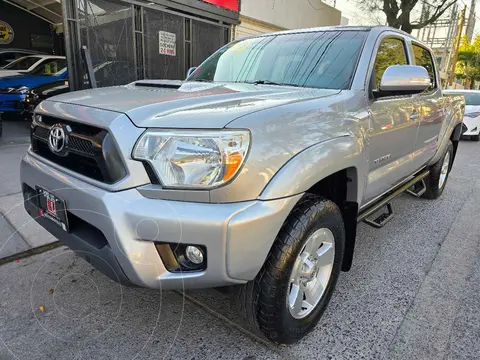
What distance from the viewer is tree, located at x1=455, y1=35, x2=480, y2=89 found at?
118 ft

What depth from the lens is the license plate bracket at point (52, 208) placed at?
1.87 meters

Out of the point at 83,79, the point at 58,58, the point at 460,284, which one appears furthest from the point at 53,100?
the point at 58,58

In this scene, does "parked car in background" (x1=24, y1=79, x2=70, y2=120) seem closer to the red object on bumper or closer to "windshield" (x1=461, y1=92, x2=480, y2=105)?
the red object on bumper

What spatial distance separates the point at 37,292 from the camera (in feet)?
8.14

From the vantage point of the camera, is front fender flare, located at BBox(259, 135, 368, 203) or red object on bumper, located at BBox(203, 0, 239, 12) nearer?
front fender flare, located at BBox(259, 135, 368, 203)

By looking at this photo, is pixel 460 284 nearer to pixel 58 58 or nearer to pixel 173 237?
pixel 173 237

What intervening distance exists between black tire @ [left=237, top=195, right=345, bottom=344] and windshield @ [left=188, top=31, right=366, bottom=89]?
3.18 feet

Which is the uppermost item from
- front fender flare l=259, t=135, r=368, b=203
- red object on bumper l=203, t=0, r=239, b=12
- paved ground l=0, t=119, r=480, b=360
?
red object on bumper l=203, t=0, r=239, b=12

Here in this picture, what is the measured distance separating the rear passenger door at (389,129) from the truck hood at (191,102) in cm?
45

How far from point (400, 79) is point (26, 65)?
10.4 meters

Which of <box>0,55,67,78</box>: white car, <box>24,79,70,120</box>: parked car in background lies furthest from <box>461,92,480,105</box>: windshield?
<box>0,55,67,78</box>: white car

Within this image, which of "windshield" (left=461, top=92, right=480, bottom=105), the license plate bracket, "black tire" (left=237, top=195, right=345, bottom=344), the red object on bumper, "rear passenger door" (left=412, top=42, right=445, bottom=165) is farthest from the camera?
"windshield" (left=461, top=92, right=480, bottom=105)

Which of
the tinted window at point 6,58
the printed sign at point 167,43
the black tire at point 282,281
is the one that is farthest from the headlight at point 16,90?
→ the black tire at point 282,281

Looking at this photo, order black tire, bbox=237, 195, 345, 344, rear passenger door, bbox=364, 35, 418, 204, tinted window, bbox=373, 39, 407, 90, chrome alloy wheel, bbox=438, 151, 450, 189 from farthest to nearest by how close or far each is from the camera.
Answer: chrome alloy wheel, bbox=438, 151, 450, 189
tinted window, bbox=373, 39, 407, 90
rear passenger door, bbox=364, 35, 418, 204
black tire, bbox=237, 195, 345, 344
